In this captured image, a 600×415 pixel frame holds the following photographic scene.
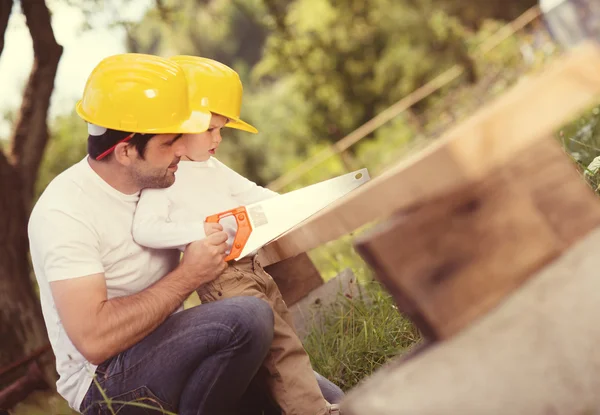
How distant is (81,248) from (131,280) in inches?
10.9

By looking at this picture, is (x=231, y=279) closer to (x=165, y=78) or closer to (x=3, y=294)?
(x=165, y=78)

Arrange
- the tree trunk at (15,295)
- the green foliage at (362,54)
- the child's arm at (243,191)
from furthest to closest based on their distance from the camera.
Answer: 1. the green foliage at (362,54)
2. the tree trunk at (15,295)
3. the child's arm at (243,191)

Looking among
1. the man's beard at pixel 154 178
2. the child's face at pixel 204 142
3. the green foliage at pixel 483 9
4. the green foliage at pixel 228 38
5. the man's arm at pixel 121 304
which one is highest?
the green foliage at pixel 228 38

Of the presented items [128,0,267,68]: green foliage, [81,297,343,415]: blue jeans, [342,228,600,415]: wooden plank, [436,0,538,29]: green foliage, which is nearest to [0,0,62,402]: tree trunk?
[81,297,343,415]: blue jeans

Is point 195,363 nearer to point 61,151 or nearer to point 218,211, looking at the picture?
point 218,211

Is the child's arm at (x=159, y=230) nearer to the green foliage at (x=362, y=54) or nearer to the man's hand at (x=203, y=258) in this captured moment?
the man's hand at (x=203, y=258)

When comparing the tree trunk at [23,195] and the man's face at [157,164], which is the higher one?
the tree trunk at [23,195]

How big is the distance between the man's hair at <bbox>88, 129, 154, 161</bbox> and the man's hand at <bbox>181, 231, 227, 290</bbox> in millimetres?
451

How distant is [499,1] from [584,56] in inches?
875

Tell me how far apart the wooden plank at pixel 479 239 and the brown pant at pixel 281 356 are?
1.22 metres

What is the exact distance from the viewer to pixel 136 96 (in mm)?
2549

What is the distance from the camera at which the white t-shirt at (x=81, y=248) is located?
232 cm

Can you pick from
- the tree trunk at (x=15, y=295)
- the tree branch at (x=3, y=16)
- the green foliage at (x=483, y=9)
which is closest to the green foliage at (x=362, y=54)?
the green foliage at (x=483, y=9)

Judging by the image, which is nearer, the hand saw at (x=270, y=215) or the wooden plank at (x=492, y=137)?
the wooden plank at (x=492, y=137)
